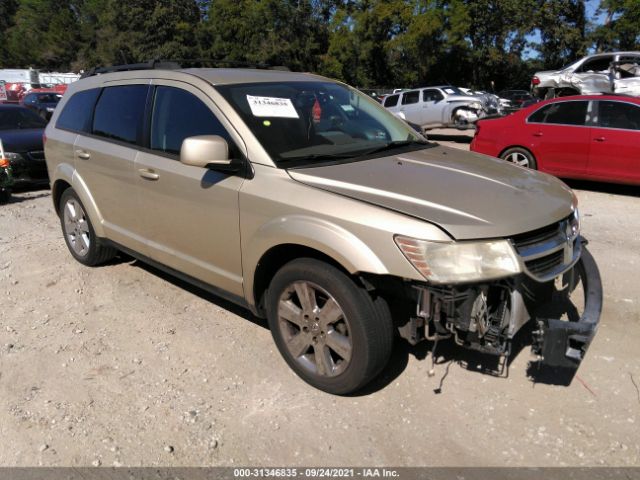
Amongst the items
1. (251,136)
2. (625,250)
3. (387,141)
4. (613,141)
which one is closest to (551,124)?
(613,141)

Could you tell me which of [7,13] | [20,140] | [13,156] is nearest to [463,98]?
[20,140]

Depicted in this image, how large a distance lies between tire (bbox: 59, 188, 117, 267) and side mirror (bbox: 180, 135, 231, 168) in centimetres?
223

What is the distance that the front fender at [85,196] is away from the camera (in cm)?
471

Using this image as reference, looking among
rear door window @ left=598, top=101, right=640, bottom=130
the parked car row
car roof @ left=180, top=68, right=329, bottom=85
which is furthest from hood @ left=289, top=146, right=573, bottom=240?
the parked car row

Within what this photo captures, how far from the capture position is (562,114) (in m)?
8.65

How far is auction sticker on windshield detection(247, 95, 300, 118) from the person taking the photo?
3447 mm

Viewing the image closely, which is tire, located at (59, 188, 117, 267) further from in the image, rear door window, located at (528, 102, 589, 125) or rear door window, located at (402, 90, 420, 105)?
rear door window, located at (402, 90, 420, 105)

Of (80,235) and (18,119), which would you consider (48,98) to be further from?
(80,235)

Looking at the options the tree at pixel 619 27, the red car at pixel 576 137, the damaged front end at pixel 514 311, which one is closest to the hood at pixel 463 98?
the red car at pixel 576 137

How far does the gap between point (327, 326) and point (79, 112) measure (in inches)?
136

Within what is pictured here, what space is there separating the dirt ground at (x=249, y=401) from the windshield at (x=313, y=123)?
136cm

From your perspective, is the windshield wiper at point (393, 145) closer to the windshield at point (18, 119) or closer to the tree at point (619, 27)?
the windshield at point (18, 119)

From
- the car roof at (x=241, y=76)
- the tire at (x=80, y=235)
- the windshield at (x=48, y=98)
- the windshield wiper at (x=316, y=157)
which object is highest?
the car roof at (x=241, y=76)

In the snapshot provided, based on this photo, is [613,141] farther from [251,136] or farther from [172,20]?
[172,20]
